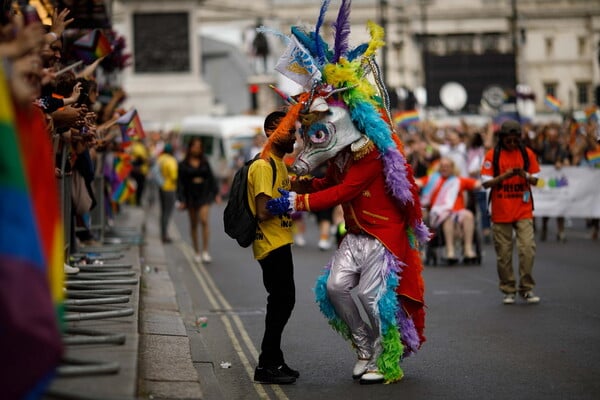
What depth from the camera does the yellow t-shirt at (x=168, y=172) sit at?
25500mm

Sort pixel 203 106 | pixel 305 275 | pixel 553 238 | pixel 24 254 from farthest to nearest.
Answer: pixel 203 106
pixel 553 238
pixel 305 275
pixel 24 254

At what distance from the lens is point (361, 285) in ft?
32.4

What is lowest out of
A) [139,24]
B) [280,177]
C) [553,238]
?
[553,238]

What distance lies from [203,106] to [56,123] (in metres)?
49.5

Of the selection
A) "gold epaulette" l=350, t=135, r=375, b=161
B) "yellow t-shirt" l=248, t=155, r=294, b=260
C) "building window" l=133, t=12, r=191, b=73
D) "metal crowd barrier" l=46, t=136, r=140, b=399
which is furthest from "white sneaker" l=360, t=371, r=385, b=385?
"building window" l=133, t=12, r=191, b=73

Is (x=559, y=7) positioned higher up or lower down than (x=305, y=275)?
higher up

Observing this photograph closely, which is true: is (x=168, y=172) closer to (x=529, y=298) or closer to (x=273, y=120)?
(x=529, y=298)

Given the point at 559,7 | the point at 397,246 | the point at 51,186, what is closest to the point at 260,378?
the point at 397,246

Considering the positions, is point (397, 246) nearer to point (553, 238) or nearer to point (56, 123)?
point (56, 123)

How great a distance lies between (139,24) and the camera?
5625cm

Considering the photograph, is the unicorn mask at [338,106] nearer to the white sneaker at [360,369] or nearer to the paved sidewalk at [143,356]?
the white sneaker at [360,369]

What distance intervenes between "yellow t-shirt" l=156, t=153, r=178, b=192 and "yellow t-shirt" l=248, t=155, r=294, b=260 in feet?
51.1

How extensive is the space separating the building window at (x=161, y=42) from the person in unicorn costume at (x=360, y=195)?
154ft

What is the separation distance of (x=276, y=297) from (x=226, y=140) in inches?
1491
